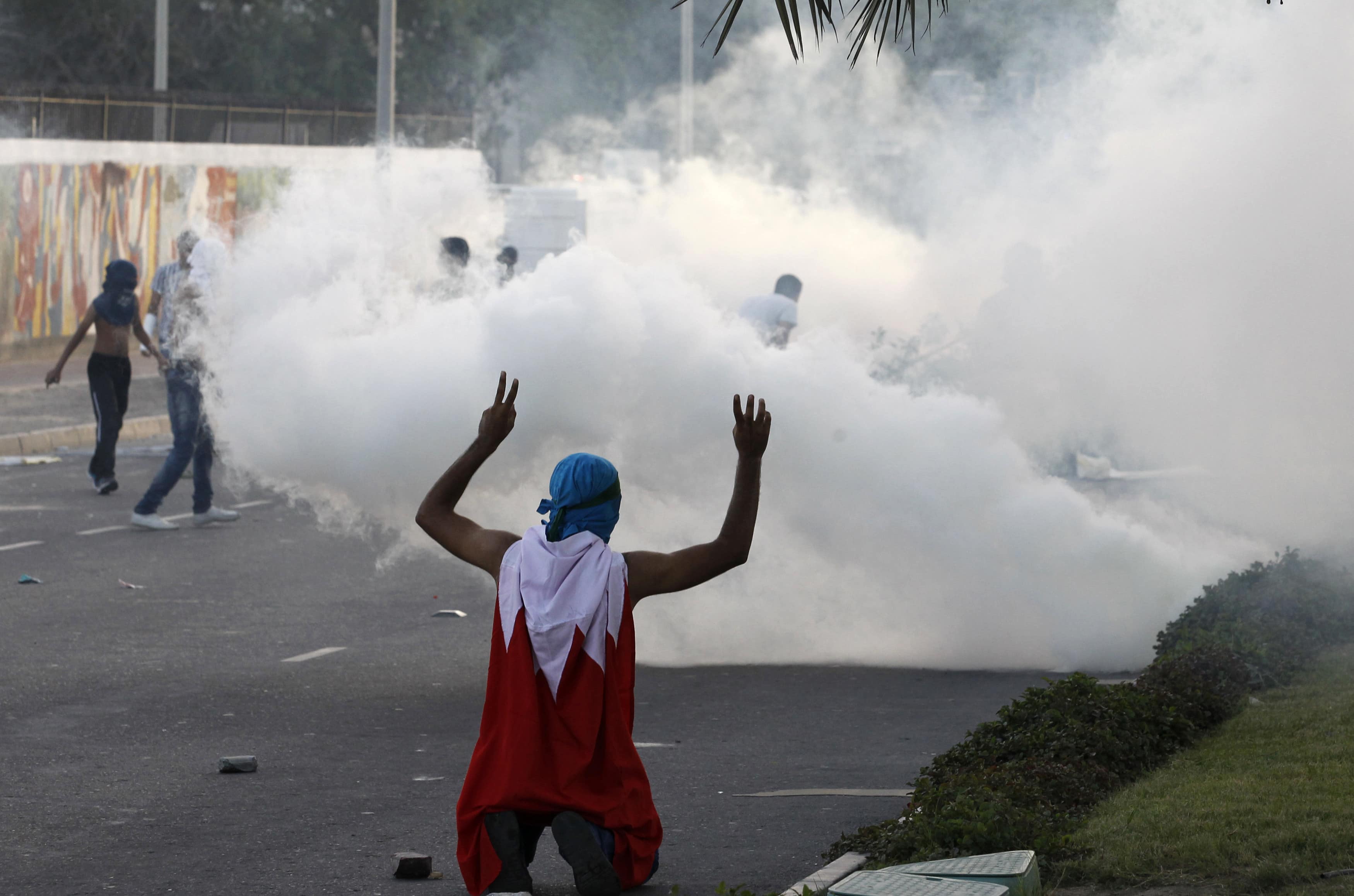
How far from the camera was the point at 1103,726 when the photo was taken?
549 cm

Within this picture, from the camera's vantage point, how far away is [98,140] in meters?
26.1

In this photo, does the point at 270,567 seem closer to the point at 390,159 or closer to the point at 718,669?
the point at 390,159

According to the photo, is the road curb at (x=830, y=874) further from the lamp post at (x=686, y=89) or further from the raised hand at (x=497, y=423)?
the lamp post at (x=686, y=89)

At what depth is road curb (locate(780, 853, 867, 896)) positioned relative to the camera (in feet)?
14.3

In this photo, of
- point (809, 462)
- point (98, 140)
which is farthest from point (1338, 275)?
point (98, 140)

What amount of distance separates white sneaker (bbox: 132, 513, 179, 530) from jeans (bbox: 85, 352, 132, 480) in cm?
140

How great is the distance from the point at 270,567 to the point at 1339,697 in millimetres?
6650

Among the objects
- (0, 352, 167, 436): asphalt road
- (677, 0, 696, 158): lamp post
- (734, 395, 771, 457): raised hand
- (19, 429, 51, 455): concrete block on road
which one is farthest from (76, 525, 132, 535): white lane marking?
(677, 0, 696, 158): lamp post

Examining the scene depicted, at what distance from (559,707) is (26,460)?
12833 mm

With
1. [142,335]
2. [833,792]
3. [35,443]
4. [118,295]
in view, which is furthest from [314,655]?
[35,443]

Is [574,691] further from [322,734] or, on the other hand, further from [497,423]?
[322,734]

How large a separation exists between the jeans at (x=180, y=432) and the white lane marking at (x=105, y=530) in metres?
0.16

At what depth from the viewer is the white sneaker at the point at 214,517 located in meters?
12.6

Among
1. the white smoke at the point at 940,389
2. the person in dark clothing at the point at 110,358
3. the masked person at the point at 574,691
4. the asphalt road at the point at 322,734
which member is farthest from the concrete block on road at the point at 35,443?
the masked person at the point at 574,691
